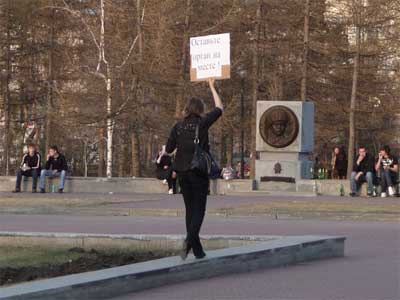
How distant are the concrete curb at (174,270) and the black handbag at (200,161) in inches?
39.3

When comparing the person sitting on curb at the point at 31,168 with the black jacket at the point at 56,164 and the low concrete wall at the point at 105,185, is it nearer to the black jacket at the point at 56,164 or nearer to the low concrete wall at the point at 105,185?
the black jacket at the point at 56,164

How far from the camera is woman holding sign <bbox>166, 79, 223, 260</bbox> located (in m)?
9.95

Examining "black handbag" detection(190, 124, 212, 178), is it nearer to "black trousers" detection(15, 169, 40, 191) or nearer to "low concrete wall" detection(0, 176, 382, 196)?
"low concrete wall" detection(0, 176, 382, 196)

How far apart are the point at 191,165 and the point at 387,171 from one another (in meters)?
18.0

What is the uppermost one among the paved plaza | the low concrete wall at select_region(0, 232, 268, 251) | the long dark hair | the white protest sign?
the white protest sign

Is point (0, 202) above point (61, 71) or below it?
below

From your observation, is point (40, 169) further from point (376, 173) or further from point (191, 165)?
point (191, 165)

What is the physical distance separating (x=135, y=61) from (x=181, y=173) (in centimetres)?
2715

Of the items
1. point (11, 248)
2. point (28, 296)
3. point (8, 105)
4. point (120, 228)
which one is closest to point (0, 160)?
point (8, 105)

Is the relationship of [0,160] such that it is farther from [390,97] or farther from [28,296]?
[28,296]

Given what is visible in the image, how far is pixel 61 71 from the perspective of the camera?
41.4 metres

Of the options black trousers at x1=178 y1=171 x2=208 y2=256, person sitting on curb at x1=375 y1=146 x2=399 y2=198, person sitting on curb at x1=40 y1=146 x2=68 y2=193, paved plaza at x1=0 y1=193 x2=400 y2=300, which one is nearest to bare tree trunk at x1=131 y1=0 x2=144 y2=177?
person sitting on curb at x1=40 y1=146 x2=68 y2=193

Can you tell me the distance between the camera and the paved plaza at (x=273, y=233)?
916cm

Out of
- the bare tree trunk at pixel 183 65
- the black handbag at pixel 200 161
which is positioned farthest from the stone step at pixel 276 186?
the black handbag at pixel 200 161
